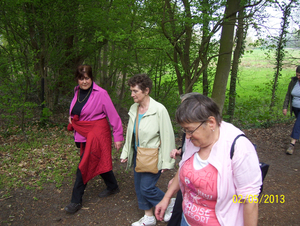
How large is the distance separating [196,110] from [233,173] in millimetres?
453

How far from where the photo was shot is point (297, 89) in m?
5.59

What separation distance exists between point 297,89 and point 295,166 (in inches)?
69.0

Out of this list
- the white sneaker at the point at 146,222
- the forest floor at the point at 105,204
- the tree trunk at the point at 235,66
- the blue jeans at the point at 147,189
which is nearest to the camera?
the blue jeans at the point at 147,189

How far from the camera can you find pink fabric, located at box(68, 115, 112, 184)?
3.61 meters

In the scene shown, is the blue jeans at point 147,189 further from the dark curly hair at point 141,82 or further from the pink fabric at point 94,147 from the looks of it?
the dark curly hair at point 141,82

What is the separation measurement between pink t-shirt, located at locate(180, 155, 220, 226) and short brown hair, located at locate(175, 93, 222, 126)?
1.09ft

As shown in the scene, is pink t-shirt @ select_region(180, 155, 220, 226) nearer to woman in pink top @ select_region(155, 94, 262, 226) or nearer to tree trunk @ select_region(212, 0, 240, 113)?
woman in pink top @ select_region(155, 94, 262, 226)

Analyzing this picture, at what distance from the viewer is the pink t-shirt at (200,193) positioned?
1584mm

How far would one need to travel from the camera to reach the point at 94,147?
3.66 meters

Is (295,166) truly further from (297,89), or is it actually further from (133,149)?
(133,149)

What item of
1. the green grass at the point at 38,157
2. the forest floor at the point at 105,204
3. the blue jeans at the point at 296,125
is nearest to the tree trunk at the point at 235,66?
the green grass at the point at 38,157

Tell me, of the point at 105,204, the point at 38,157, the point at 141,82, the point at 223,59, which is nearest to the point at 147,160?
the point at 141,82

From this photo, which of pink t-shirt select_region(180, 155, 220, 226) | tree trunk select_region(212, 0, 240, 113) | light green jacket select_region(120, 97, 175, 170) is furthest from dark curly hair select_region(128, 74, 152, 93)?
tree trunk select_region(212, 0, 240, 113)

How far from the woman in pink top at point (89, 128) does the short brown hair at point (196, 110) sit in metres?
2.25
